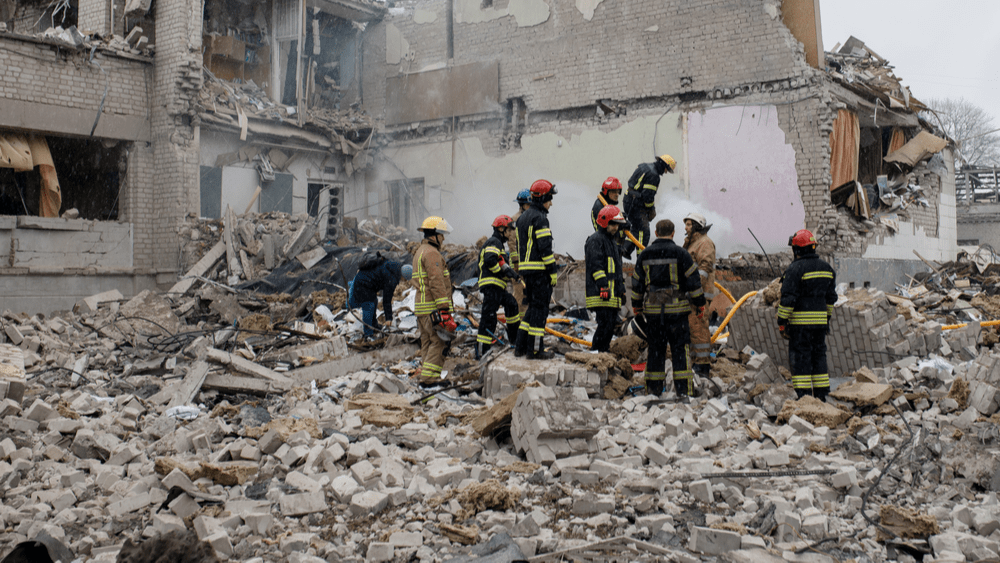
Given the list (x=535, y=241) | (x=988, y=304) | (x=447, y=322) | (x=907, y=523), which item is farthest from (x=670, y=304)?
(x=988, y=304)

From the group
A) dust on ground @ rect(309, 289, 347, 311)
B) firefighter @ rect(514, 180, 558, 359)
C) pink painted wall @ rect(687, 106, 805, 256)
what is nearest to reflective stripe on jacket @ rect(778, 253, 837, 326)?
firefighter @ rect(514, 180, 558, 359)

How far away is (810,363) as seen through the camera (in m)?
6.49

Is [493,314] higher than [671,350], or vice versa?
[493,314]

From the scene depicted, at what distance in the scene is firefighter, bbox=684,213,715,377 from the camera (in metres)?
7.18

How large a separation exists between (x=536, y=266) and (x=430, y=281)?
1.08 m

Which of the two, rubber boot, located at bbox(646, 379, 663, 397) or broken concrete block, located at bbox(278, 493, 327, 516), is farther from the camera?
rubber boot, located at bbox(646, 379, 663, 397)

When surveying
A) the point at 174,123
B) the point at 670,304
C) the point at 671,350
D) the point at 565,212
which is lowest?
the point at 671,350

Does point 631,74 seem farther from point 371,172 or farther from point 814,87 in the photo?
point 371,172

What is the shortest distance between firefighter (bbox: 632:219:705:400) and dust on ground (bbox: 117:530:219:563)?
4498 mm

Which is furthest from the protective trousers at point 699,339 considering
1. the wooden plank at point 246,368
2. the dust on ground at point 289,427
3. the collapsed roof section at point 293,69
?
the collapsed roof section at point 293,69

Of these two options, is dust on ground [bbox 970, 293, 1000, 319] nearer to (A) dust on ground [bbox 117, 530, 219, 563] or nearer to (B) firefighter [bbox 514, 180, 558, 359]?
(B) firefighter [bbox 514, 180, 558, 359]

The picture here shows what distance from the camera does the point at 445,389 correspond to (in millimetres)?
7016

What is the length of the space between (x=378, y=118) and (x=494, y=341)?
12138mm

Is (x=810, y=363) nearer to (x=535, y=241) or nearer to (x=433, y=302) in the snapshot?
(x=535, y=241)
